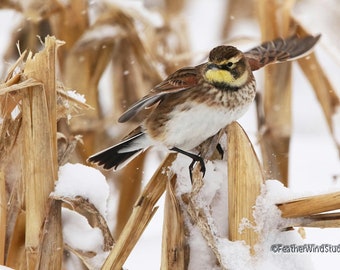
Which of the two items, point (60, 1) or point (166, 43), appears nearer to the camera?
point (60, 1)

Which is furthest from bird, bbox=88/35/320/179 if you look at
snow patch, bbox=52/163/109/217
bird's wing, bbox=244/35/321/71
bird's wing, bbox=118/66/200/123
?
snow patch, bbox=52/163/109/217

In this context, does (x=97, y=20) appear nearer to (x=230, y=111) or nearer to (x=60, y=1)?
(x=60, y=1)

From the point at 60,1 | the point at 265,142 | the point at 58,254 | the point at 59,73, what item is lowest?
the point at 58,254

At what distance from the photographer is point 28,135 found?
1737 millimetres

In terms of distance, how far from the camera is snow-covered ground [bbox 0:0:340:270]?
1688 millimetres

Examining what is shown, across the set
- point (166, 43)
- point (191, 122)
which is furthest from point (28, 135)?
point (166, 43)

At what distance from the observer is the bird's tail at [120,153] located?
2.15m

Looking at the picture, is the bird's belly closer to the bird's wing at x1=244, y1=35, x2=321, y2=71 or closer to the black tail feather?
the black tail feather

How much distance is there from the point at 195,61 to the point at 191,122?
5.10 feet

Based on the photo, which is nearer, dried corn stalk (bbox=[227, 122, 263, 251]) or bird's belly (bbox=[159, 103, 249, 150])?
dried corn stalk (bbox=[227, 122, 263, 251])

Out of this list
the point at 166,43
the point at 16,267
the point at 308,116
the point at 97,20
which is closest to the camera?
the point at 16,267

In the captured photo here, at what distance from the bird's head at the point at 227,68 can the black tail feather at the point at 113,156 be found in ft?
0.87

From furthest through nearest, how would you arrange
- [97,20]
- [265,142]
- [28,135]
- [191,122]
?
[97,20], [265,142], [191,122], [28,135]

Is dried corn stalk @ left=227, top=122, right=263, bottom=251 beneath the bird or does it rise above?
beneath
